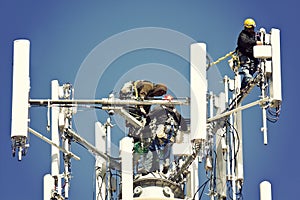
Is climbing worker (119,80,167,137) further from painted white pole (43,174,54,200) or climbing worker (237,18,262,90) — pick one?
painted white pole (43,174,54,200)

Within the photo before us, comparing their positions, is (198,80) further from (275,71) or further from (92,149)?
(92,149)

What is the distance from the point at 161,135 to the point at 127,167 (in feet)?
8.78

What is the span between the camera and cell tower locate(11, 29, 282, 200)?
139625 mm

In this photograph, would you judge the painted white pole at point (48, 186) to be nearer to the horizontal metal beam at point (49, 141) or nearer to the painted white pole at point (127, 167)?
the horizontal metal beam at point (49, 141)

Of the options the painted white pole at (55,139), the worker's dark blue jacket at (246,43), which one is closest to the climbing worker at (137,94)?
the painted white pole at (55,139)

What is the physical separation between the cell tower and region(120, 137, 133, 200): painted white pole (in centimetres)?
3

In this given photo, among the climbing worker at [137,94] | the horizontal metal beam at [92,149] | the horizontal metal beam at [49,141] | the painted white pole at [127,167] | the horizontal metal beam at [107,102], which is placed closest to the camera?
the painted white pole at [127,167]

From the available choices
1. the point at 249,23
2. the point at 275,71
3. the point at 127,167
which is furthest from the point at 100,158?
the point at 275,71

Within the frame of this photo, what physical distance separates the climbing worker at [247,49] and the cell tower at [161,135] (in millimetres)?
271

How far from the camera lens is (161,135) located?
142 metres

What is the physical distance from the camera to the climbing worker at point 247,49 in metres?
142

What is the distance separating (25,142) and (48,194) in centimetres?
178

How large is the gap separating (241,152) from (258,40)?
361 cm

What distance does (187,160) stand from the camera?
141 meters
